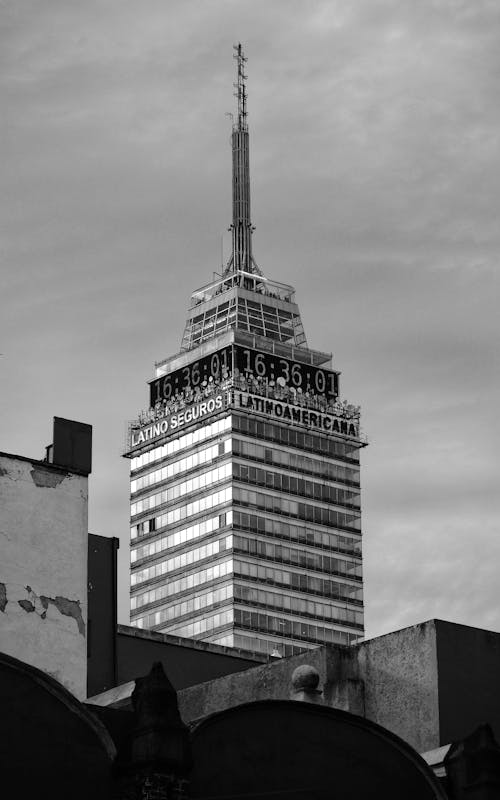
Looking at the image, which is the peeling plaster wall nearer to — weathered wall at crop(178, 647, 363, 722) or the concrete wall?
weathered wall at crop(178, 647, 363, 722)

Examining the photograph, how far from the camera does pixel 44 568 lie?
45188 millimetres

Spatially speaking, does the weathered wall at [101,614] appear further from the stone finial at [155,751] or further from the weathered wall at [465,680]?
the stone finial at [155,751]

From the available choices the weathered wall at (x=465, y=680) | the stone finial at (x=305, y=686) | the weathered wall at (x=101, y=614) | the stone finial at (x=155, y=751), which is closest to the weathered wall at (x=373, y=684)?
the weathered wall at (x=465, y=680)

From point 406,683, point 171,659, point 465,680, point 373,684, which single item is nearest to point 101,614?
point 171,659

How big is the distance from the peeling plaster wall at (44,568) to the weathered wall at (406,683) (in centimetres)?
731

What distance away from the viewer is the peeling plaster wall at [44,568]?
43906 millimetres

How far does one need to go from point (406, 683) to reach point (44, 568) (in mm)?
9774

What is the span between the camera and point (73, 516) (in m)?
46.3

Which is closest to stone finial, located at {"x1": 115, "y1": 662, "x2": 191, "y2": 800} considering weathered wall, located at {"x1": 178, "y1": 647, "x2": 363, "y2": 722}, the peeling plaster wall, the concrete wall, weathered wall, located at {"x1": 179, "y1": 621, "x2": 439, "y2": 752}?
weathered wall, located at {"x1": 179, "y1": 621, "x2": 439, "y2": 752}

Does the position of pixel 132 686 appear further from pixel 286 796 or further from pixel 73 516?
pixel 73 516

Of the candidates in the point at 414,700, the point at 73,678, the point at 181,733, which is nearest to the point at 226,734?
the point at 181,733

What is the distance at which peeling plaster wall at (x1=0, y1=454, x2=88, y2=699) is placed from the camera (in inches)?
1729

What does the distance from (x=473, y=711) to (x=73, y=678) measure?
9580 mm

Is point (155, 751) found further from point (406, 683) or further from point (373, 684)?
point (373, 684)
